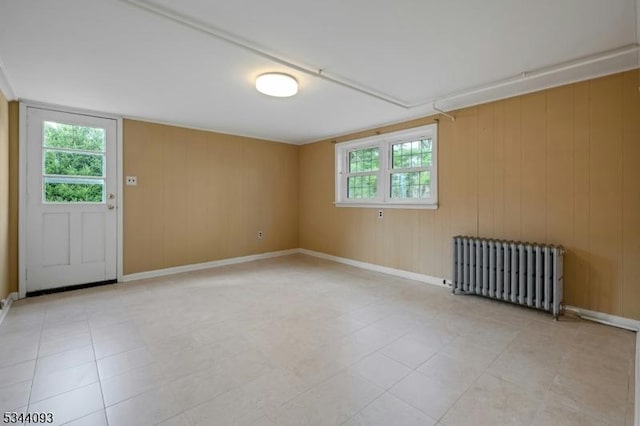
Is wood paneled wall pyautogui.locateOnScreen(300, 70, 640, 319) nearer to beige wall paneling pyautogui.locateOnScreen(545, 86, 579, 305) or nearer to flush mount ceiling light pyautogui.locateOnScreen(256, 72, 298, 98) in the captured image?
beige wall paneling pyautogui.locateOnScreen(545, 86, 579, 305)

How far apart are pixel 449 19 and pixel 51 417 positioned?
3397mm

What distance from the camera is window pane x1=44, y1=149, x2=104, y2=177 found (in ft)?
12.5

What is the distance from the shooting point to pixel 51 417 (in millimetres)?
1630

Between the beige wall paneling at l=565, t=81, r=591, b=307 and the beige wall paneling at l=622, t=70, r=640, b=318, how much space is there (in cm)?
25

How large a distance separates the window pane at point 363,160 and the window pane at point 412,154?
38 cm

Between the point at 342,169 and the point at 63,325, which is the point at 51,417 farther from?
the point at 342,169

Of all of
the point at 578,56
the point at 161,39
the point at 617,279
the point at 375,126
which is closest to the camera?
the point at 161,39

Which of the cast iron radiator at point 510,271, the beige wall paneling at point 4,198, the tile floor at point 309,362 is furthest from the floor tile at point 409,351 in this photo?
the beige wall paneling at point 4,198

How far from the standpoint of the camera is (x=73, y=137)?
13.0ft

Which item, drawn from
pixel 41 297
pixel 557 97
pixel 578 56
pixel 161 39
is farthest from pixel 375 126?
pixel 41 297

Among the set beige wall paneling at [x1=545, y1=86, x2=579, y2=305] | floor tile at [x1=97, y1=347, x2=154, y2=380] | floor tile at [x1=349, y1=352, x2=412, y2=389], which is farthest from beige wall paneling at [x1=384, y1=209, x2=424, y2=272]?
floor tile at [x1=97, y1=347, x2=154, y2=380]

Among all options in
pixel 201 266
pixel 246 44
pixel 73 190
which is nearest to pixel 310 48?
pixel 246 44

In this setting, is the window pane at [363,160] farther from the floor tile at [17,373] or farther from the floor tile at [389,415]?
the floor tile at [17,373]

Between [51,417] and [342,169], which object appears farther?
[342,169]
